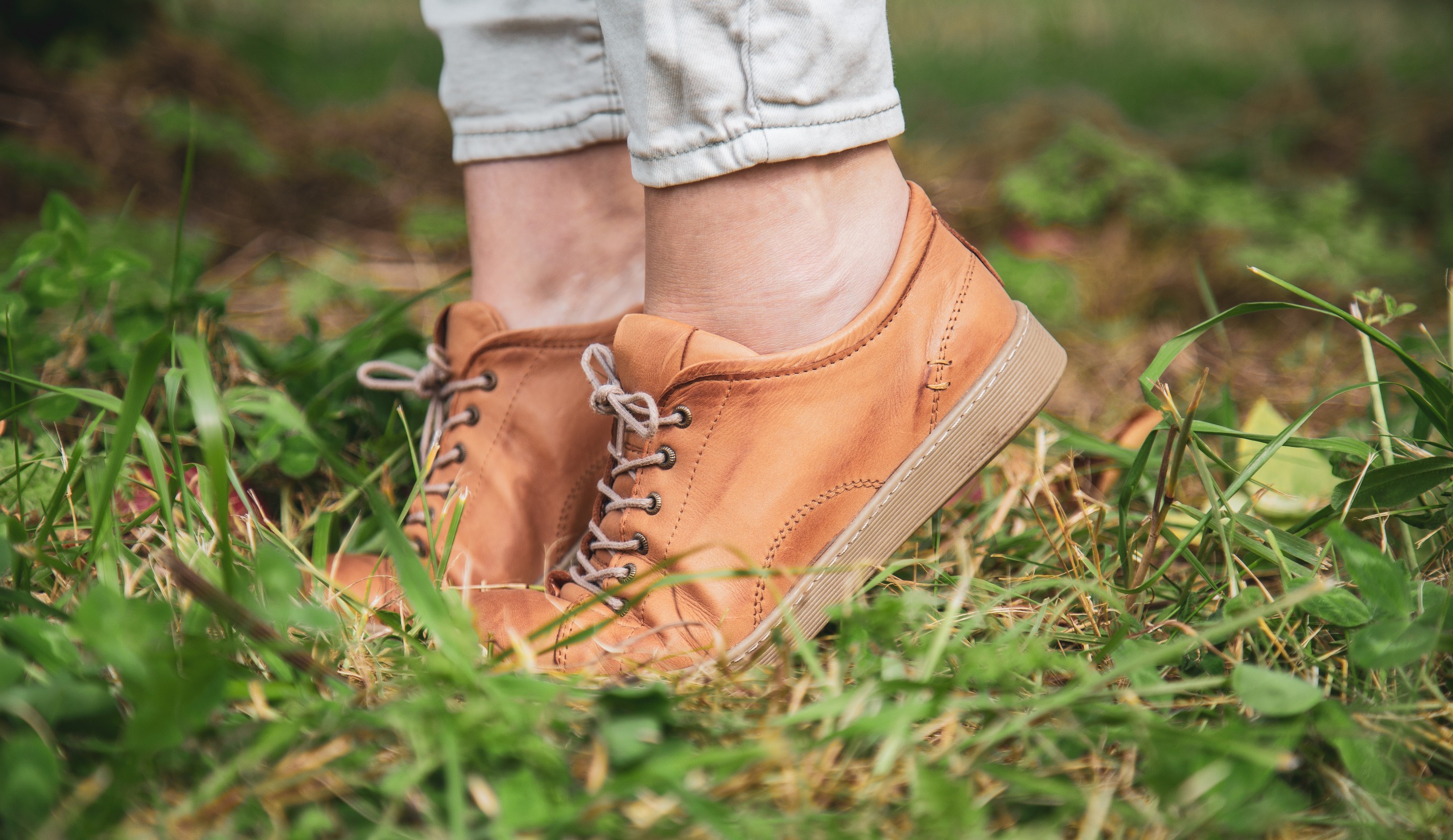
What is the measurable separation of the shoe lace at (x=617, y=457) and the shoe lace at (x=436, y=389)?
27 centimetres

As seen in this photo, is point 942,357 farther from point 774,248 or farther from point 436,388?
point 436,388

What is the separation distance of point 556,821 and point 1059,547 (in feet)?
2.69

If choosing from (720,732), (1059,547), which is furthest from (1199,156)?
(720,732)

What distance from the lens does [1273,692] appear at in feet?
2.48

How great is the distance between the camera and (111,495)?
0.82 metres

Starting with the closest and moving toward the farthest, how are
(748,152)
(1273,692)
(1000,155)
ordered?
1. (1273,692)
2. (748,152)
3. (1000,155)

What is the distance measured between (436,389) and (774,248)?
2.05ft

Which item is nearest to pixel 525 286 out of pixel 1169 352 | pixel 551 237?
pixel 551 237

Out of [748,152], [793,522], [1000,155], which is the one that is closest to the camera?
[748,152]

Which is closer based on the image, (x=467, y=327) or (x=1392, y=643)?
(x=1392, y=643)

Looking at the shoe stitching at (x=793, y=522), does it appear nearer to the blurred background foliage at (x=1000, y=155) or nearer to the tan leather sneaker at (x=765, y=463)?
the tan leather sneaker at (x=765, y=463)

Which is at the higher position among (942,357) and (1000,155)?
(942,357)

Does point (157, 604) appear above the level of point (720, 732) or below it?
above

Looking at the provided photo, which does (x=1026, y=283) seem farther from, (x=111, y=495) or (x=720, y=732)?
(x=111, y=495)
